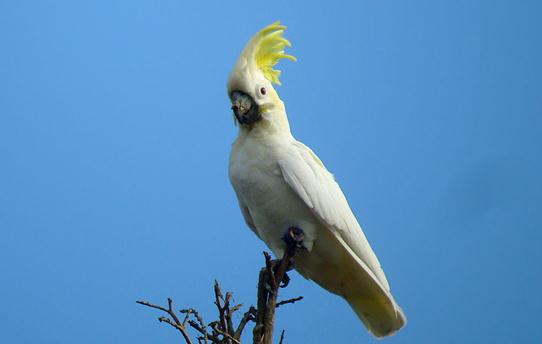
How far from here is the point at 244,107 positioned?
243cm

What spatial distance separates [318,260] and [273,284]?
0.39 metres

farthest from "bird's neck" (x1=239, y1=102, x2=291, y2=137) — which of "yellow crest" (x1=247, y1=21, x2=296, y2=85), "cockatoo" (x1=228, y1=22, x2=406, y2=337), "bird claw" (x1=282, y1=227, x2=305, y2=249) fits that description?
"bird claw" (x1=282, y1=227, x2=305, y2=249)

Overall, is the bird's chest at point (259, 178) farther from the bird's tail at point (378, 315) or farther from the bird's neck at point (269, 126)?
the bird's tail at point (378, 315)

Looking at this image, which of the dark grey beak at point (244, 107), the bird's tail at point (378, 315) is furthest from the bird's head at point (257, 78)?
the bird's tail at point (378, 315)

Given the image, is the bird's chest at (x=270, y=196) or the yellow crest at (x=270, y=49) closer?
the bird's chest at (x=270, y=196)

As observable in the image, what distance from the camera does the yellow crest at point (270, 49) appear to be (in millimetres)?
2553

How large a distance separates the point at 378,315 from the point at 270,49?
111cm

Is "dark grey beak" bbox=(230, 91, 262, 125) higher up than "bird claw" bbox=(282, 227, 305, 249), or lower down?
higher up

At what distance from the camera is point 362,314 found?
2.63 metres

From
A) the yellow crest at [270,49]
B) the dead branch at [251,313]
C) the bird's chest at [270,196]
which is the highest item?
the yellow crest at [270,49]

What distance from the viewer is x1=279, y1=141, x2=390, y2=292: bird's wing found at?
2375 mm

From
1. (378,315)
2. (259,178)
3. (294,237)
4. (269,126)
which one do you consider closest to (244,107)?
(269,126)

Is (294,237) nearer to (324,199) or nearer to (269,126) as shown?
(324,199)

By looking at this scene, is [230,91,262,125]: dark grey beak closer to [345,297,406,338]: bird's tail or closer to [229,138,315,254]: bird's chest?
[229,138,315,254]: bird's chest
